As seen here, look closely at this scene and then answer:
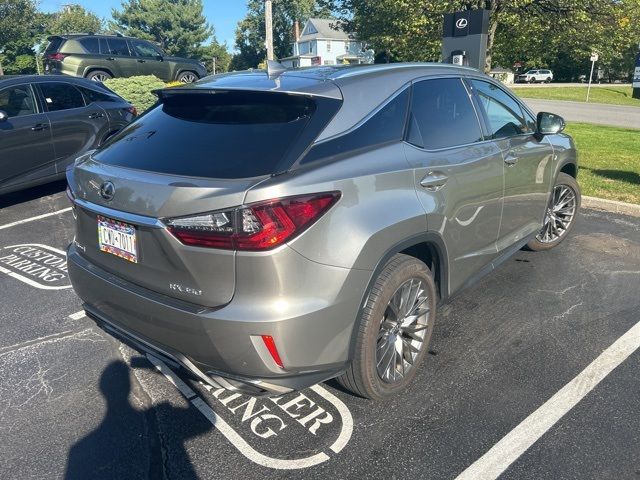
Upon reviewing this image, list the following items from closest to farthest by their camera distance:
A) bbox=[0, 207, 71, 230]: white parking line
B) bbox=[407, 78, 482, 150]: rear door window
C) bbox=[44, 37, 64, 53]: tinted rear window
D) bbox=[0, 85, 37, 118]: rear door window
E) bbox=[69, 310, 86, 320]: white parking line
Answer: bbox=[407, 78, 482, 150]: rear door window → bbox=[69, 310, 86, 320]: white parking line → bbox=[0, 207, 71, 230]: white parking line → bbox=[0, 85, 37, 118]: rear door window → bbox=[44, 37, 64, 53]: tinted rear window

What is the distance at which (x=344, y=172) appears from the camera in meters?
2.33

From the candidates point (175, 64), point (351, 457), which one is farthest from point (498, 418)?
point (175, 64)

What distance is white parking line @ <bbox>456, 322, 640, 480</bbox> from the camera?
2354 millimetres

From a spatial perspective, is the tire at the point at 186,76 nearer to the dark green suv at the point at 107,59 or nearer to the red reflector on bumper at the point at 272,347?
the dark green suv at the point at 107,59

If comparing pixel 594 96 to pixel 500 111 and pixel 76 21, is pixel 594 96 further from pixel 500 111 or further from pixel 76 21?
pixel 76 21

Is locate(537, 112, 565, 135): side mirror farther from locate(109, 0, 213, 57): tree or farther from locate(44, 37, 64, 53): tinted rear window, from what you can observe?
locate(109, 0, 213, 57): tree

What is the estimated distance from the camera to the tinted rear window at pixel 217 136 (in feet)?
7.55

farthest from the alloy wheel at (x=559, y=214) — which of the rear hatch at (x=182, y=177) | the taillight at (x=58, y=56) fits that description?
the taillight at (x=58, y=56)

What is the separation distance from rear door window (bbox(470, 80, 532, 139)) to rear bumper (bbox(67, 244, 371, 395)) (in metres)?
1.90

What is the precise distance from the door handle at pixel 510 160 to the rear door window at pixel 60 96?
6.00 meters

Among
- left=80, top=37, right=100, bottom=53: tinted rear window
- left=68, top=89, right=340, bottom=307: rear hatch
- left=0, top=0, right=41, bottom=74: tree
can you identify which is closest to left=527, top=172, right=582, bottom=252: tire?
left=68, top=89, right=340, bottom=307: rear hatch

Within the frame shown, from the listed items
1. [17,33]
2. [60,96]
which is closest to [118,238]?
A: [60,96]

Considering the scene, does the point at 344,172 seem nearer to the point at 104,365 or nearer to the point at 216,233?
the point at 216,233

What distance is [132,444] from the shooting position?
2.51 meters
